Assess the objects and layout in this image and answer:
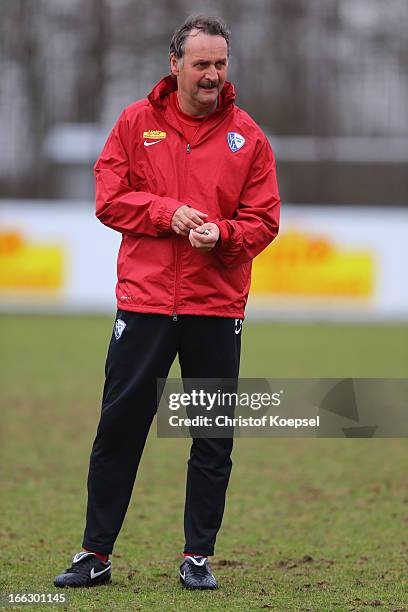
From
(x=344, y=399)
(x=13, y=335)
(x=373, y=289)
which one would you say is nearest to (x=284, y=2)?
(x=373, y=289)

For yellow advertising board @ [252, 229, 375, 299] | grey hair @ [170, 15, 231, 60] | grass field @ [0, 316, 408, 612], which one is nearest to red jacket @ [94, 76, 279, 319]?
grey hair @ [170, 15, 231, 60]

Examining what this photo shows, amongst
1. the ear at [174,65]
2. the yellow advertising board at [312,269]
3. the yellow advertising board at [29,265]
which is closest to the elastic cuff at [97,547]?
the ear at [174,65]

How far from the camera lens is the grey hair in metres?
4.52

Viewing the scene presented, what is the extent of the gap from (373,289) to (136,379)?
1369 cm

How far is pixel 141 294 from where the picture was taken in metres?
4.57

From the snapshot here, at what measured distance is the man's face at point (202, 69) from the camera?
4.50 metres

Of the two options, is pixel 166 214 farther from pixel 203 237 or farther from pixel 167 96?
pixel 167 96

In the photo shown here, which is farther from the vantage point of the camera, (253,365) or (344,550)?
(253,365)

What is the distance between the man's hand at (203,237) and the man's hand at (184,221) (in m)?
0.02

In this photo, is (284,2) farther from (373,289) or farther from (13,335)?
(13,335)

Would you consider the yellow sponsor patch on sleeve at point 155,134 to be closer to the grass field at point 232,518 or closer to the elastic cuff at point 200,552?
the elastic cuff at point 200,552

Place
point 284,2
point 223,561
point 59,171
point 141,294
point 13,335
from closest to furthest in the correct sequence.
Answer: point 141,294
point 223,561
point 13,335
point 59,171
point 284,2

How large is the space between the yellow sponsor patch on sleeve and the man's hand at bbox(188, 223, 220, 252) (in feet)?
1.37

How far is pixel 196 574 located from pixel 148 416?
64 centimetres
